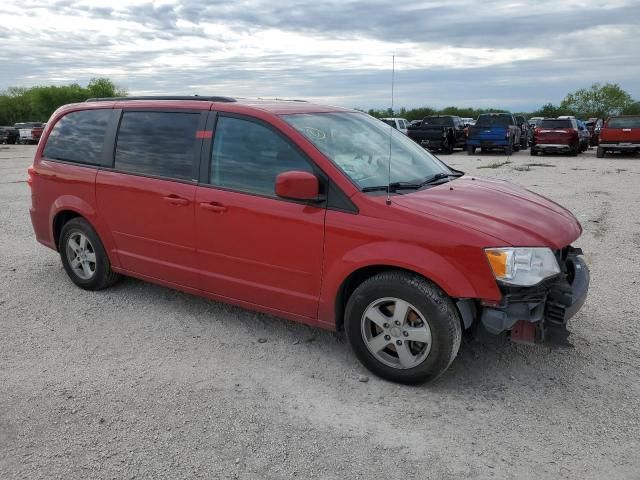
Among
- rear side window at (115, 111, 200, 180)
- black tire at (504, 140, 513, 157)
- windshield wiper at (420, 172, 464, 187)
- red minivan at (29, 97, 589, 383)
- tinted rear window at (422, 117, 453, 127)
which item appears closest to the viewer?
red minivan at (29, 97, 589, 383)

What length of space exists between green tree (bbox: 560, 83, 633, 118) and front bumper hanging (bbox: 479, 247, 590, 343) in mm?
67623

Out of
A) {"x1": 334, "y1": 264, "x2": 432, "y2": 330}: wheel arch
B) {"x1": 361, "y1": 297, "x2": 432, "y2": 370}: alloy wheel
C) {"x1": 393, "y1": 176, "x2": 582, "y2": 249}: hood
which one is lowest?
{"x1": 361, "y1": 297, "x2": 432, "y2": 370}: alloy wheel

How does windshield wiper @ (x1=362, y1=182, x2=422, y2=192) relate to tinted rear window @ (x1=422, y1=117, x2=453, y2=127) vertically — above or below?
below

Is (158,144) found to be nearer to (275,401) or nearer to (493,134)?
(275,401)

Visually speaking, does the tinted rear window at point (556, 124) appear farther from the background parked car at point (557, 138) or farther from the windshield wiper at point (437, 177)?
the windshield wiper at point (437, 177)

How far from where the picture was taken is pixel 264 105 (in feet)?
13.9

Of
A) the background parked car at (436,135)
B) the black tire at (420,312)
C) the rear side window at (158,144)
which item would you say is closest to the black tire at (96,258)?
the rear side window at (158,144)

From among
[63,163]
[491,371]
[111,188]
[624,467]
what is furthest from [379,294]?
[63,163]

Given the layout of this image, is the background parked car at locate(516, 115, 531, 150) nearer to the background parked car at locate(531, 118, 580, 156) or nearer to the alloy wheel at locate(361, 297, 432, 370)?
the background parked car at locate(531, 118, 580, 156)

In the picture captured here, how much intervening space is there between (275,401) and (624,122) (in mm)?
22664

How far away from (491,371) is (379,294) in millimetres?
988

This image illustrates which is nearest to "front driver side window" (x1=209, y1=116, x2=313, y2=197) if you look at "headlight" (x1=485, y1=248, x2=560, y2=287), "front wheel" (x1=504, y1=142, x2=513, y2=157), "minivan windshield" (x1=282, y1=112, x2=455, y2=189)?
"minivan windshield" (x1=282, y1=112, x2=455, y2=189)

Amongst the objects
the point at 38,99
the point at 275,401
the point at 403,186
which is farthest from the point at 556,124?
the point at 38,99

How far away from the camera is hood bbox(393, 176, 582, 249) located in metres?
3.33
